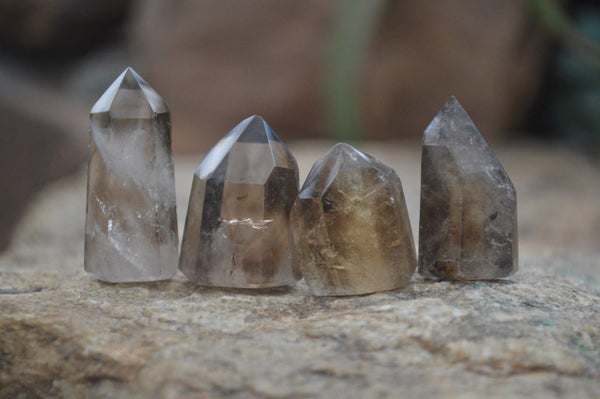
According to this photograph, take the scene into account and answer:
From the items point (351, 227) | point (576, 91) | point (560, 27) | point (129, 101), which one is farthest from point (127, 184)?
point (576, 91)

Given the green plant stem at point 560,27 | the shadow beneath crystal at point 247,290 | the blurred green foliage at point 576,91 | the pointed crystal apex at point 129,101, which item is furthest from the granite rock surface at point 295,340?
the blurred green foliage at point 576,91

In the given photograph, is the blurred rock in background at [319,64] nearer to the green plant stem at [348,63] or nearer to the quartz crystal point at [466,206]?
the green plant stem at [348,63]

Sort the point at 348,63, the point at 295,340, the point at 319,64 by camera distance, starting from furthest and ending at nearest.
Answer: the point at 319,64 < the point at 348,63 < the point at 295,340

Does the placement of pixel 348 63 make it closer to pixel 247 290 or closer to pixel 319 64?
pixel 319 64

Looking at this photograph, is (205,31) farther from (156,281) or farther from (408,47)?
(156,281)

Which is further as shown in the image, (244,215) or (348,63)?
(348,63)
